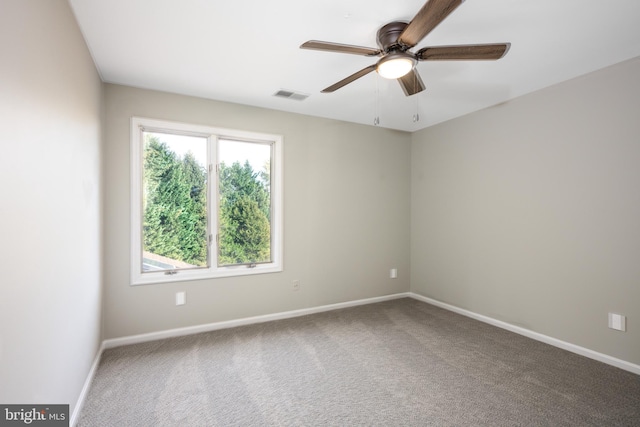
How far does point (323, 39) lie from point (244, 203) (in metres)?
2.08

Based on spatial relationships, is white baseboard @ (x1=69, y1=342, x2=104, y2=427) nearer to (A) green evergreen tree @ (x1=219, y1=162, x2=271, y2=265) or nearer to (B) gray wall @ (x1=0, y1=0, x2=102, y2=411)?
(B) gray wall @ (x1=0, y1=0, x2=102, y2=411)

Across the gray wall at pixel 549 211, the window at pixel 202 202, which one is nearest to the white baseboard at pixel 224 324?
the window at pixel 202 202

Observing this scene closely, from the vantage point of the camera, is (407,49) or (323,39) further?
(323,39)

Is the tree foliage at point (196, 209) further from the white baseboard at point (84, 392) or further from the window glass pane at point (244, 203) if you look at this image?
the white baseboard at point (84, 392)

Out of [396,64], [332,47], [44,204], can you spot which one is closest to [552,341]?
[396,64]

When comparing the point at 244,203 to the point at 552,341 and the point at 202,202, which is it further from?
the point at 552,341

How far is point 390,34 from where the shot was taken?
6.77 ft

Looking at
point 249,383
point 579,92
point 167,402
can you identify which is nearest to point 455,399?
point 249,383

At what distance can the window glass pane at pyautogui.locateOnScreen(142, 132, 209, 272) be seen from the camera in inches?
128

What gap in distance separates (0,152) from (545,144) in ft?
13.3

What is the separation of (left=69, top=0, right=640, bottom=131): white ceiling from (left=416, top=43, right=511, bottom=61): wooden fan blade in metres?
0.27

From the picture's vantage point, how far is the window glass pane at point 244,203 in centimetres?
361

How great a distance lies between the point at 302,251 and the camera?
4004 millimetres

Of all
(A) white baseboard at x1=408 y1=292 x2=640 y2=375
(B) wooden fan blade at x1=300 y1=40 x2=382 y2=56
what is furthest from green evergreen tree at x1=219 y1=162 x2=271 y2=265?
(A) white baseboard at x1=408 y1=292 x2=640 y2=375
